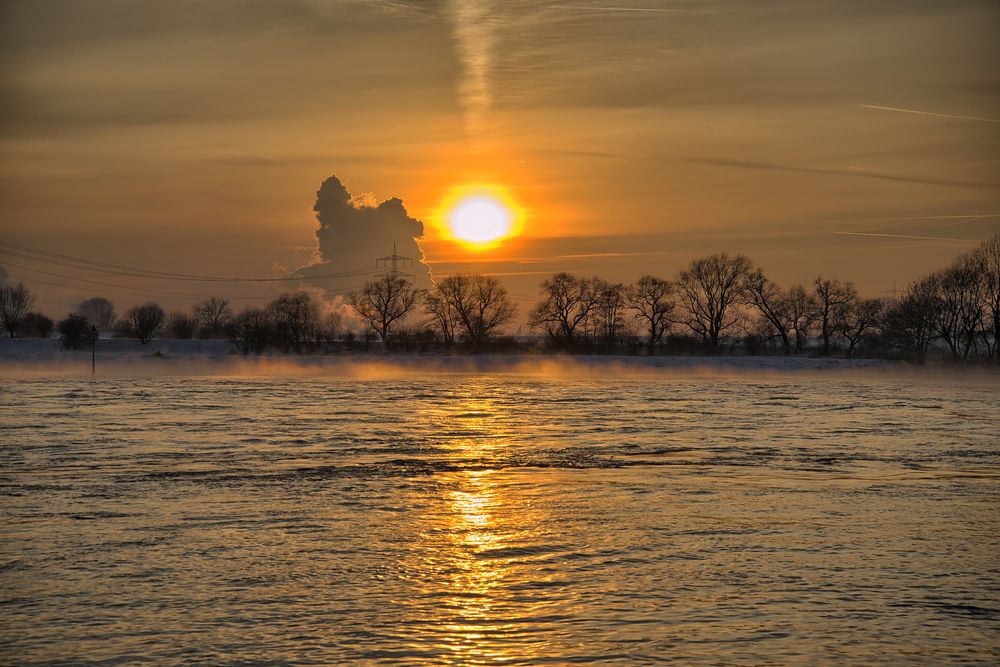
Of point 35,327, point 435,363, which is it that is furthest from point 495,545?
point 35,327

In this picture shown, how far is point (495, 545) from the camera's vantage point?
521 inches

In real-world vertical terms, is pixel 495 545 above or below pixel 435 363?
below

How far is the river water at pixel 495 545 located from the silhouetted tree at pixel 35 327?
150308 mm

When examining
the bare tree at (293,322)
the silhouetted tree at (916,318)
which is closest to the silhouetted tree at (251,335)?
the bare tree at (293,322)

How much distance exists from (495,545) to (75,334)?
357ft

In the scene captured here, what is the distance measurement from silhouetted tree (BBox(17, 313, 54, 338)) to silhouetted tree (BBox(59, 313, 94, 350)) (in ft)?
183

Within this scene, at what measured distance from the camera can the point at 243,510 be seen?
15469mm

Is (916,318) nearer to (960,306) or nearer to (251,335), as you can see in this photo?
(960,306)

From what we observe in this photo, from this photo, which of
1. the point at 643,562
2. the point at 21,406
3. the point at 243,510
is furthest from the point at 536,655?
the point at 21,406

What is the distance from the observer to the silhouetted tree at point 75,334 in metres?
111

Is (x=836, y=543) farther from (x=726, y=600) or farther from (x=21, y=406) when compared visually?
(x=21, y=406)

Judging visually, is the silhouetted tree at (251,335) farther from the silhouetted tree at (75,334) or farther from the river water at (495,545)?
the river water at (495,545)

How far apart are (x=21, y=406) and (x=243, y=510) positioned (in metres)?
24.3

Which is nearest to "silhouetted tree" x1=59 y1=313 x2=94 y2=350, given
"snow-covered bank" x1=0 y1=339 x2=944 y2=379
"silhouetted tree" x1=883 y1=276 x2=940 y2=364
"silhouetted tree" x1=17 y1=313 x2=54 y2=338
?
"snow-covered bank" x1=0 y1=339 x2=944 y2=379
